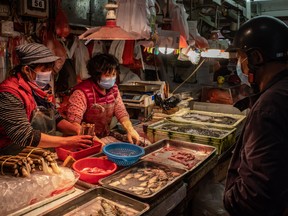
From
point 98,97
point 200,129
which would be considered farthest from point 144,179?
point 200,129

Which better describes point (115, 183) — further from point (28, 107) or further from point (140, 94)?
point (140, 94)

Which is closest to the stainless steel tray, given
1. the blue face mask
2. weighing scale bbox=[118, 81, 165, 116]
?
weighing scale bbox=[118, 81, 165, 116]

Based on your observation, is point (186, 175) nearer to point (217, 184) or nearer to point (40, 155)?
point (40, 155)

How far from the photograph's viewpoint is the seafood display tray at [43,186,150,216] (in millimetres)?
2215

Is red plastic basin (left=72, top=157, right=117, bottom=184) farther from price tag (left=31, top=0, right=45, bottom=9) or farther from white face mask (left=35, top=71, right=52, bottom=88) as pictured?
price tag (left=31, top=0, right=45, bottom=9)

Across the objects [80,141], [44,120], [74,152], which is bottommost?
[74,152]

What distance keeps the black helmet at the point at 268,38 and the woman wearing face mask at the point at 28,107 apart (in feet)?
5.85

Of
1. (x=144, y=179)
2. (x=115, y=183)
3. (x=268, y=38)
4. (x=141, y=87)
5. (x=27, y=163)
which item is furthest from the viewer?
(x=141, y=87)

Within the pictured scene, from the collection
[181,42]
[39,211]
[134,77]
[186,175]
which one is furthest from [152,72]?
[39,211]

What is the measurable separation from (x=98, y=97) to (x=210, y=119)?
81.3 inches

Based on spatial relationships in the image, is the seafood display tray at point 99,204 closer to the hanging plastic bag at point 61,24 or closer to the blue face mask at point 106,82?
the blue face mask at point 106,82

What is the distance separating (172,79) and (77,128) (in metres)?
6.78

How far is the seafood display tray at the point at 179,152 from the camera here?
10.8ft

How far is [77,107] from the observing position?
3.79 meters
